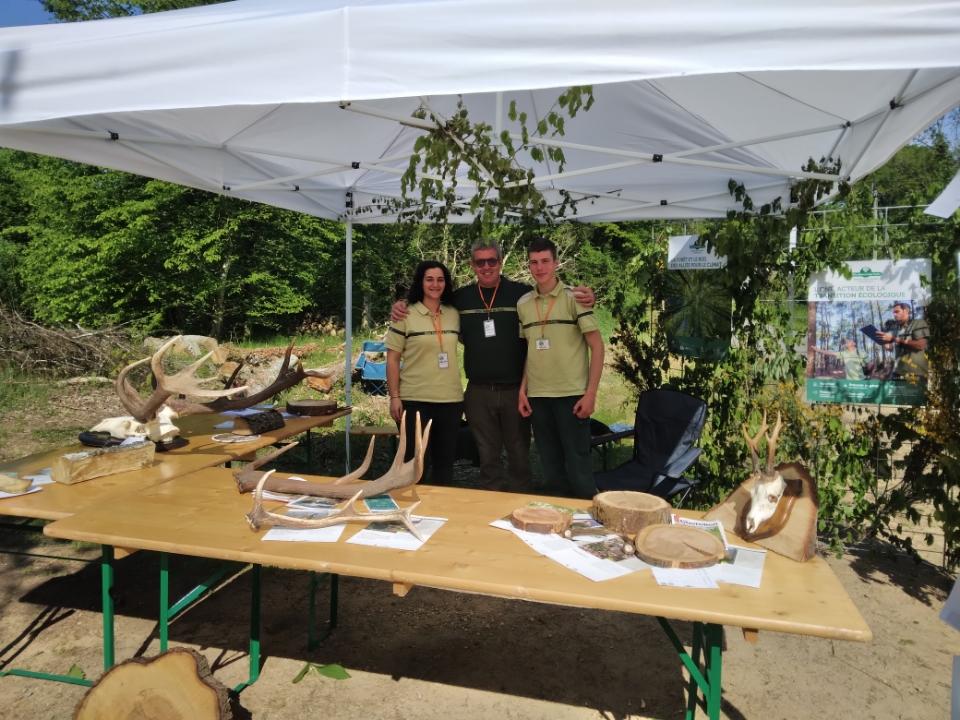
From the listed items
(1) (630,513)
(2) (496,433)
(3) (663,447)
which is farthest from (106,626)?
(3) (663,447)

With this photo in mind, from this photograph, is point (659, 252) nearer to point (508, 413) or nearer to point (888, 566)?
point (508, 413)

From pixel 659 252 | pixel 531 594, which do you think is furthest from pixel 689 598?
pixel 659 252

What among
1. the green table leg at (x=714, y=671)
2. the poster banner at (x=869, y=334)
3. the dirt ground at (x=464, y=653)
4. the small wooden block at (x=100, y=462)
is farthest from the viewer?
the poster banner at (x=869, y=334)

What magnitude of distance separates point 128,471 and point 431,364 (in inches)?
61.3

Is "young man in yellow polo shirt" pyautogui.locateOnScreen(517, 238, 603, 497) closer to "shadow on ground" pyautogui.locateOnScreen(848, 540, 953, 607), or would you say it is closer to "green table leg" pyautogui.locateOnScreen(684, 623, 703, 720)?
"green table leg" pyautogui.locateOnScreen(684, 623, 703, 720)

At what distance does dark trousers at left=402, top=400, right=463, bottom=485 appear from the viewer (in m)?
3.72

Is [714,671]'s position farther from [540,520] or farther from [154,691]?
[154,691]

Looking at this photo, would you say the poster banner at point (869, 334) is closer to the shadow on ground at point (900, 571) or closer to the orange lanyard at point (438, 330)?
the shadow on ground at point (900, 571)

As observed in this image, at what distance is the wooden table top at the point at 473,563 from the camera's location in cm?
159

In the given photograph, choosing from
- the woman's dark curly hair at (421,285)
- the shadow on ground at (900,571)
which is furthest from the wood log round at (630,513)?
the shadow on ground at (900,571)

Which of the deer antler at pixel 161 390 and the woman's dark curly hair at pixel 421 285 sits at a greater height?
the woman's dark curly hair at pixel 421 285

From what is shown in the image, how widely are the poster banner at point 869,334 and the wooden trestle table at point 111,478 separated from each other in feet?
9.87

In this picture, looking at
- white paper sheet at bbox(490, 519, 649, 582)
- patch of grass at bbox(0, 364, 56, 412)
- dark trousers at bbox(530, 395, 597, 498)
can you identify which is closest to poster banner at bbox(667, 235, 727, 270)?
dark trousers at bbox(530, 395, 597, 498)

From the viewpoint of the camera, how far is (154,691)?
197cm
